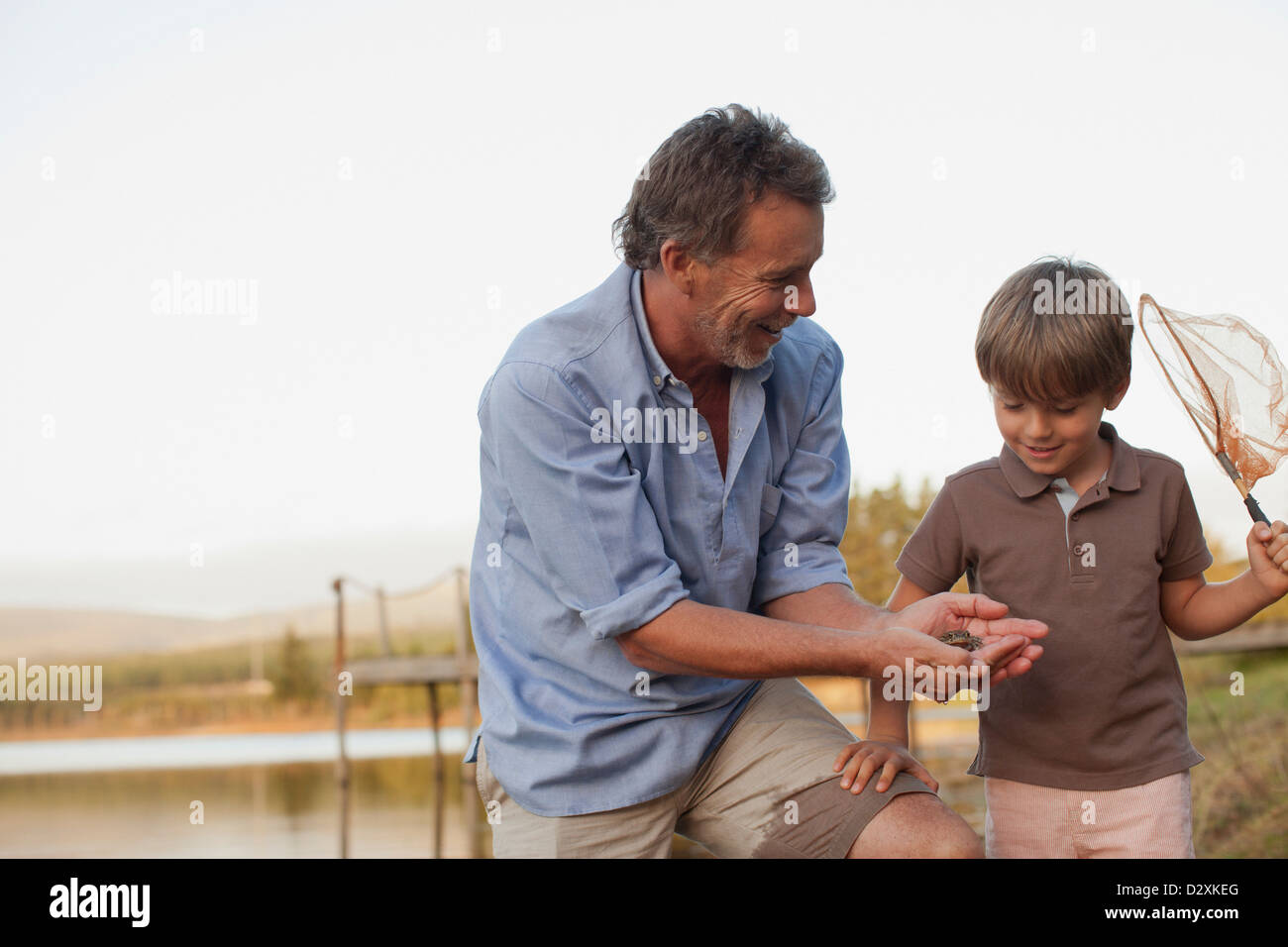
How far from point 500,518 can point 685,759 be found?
629mm

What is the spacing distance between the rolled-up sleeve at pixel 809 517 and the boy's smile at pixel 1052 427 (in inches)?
16.1

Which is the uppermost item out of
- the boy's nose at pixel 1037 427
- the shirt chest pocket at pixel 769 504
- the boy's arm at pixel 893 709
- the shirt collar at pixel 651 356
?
the shirt collar at pixel 651 356

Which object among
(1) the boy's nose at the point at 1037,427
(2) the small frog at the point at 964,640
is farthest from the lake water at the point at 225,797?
(1) the boy's nose at the point at 1037,427

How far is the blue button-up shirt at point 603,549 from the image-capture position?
241cm

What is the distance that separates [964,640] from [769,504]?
57cm

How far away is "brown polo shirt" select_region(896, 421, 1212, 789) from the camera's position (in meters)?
2.46

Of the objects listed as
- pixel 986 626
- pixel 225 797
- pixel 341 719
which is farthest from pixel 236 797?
pixel 986 626

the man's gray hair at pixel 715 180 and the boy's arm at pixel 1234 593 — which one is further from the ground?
the man's gray hair at pixel 715 180

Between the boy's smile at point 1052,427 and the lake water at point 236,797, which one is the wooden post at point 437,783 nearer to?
the lake water at point 236,797

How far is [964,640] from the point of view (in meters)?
2.34

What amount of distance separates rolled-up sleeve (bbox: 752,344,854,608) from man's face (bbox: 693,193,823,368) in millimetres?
331

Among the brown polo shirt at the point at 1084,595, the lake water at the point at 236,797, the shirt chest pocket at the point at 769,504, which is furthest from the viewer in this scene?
the lake water at the point at 236,797
